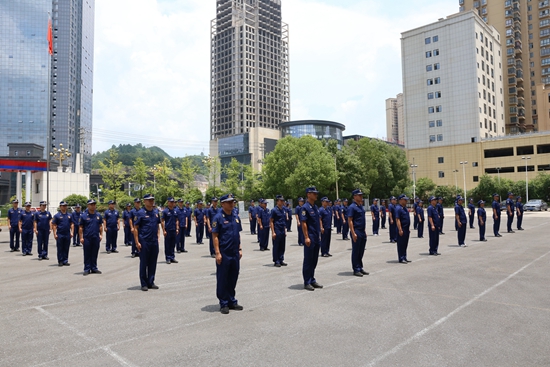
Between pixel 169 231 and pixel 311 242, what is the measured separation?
6272 mm

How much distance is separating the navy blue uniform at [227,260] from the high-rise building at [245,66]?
130396 mm

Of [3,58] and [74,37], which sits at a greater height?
[74,37]

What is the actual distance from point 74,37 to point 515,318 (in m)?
149

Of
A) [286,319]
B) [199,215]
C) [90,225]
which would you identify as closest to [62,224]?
[90,225]

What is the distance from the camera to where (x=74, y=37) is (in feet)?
424

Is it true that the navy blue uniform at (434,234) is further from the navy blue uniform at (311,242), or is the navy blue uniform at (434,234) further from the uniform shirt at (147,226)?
the uniform shirt at (147,226)

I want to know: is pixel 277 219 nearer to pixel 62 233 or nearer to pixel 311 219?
pixel 311 219

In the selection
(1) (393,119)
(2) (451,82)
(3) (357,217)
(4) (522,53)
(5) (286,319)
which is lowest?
(5) (286,319)

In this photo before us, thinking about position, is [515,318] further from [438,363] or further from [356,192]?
[356,192]

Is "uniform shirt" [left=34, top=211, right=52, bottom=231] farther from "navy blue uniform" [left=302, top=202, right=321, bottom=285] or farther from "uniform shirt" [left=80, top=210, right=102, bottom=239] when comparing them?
"navy blue uniform" [left=302, top=202, right=321, bottom=285]

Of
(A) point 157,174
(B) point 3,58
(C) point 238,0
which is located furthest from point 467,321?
(C) point 238,0

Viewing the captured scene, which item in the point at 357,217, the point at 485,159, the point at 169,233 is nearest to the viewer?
the point at 357,217

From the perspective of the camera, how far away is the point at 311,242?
27.0ft

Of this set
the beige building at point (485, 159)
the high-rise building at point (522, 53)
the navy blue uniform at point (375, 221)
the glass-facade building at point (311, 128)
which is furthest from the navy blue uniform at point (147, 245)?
the high-rise building at point (522, 53)
